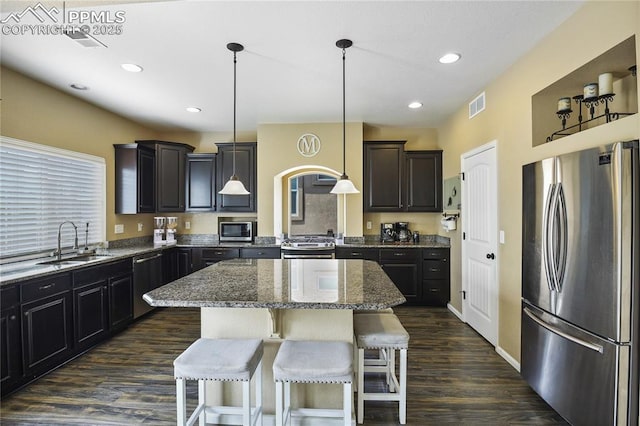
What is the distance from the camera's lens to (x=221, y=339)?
1.96 m

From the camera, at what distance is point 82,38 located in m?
2.40

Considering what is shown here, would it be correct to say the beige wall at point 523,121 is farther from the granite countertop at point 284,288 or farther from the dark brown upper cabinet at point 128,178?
the dark brown upper cabinet at point 128,178

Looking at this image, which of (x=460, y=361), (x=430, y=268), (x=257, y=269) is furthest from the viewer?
(x=430, y=268)

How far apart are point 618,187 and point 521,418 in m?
1.61

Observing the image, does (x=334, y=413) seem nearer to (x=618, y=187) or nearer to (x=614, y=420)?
(x=614, y=420)

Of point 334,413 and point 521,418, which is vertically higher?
point 334,413

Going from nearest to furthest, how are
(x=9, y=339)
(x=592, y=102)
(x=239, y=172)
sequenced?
(x=592, y=102) < (x=9, y=339) < (x=239, y=172)

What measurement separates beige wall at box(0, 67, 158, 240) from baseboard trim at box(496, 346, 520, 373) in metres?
4.79

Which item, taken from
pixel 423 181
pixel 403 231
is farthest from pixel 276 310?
pixel 423 181

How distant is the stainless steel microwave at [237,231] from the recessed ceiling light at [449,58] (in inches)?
138

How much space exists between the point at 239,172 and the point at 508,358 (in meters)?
4.18

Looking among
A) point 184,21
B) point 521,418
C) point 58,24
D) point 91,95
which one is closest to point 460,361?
point 521,418

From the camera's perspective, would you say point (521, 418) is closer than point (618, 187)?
No

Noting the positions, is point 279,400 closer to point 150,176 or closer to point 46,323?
point 46,323
